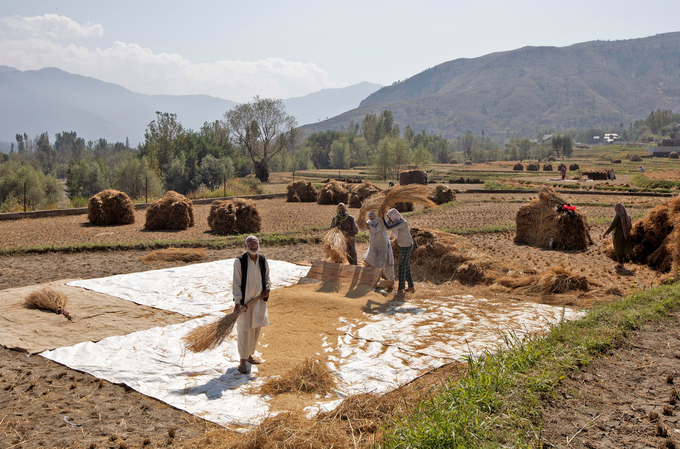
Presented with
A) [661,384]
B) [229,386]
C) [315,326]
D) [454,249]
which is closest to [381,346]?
[315,326]

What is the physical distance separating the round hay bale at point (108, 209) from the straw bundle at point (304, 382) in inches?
634

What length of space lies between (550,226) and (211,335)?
37.3 ft

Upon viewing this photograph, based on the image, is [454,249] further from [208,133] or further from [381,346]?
[208,133]

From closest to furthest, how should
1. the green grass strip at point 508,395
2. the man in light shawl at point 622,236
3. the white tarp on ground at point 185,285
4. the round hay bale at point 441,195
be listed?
1. the green grass strip at point 508,395
2. the white tarp on ground at point 185,285
3. the man in light shawl at point 622,236
4. the round hay bale at point 441,195

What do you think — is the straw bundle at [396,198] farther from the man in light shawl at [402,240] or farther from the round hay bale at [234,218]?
the round hay bale at [234,218]

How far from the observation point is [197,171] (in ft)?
163

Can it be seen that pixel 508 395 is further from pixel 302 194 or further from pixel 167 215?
pixel 302 194

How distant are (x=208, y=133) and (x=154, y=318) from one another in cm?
5763

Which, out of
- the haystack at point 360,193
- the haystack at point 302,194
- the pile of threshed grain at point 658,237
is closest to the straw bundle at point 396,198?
the pile of threshed grain at point 658,237

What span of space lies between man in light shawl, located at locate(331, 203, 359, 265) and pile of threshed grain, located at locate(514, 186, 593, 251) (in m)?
Result: 6.69

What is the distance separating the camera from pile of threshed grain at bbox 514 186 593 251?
13617 millimetres

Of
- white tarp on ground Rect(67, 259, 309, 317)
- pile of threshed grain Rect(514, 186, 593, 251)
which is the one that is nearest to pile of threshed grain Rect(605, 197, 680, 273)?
pile of threshed grain Rect(514, 186, 593, 251)

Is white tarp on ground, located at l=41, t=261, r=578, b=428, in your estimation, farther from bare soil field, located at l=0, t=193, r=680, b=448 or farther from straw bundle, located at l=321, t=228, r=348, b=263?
straw bundle, located at l=321, t=228, r=348, b=263

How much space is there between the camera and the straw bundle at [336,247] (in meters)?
10.1
